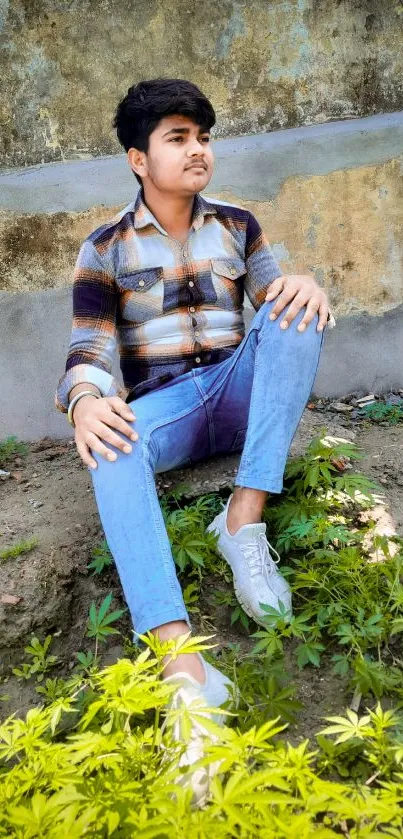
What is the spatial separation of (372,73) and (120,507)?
121 inches

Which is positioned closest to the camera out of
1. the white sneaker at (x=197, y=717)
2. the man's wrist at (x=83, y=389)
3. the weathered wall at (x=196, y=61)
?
the white sneaker at (x=197, y=717)

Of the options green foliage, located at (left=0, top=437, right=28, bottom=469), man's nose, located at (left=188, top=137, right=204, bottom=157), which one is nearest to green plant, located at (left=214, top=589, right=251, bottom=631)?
man's nose, located at (left=188, top=137, right=204, bottom=157)

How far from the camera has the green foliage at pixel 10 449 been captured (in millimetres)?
4121

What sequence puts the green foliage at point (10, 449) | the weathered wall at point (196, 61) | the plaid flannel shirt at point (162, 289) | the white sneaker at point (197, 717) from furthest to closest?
the green foliage at point (10, 449) < the weathered wall at point (196, 61) < the plaid flannel shirt at point (162, 289) < the white sneaker at point (197, 717)

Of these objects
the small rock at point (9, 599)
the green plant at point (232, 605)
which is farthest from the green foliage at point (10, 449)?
the green plant at point (232, 605)

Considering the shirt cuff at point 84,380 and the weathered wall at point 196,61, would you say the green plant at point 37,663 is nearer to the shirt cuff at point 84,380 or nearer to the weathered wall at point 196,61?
the shirt cuff at point 84,380

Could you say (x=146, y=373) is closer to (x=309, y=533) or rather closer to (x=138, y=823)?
(x=309, y=533)

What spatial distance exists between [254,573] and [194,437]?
1.91 feet

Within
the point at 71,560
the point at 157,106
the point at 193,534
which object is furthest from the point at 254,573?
the point at 157,106

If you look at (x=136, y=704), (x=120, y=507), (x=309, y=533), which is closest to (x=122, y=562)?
(x=120, y=507)

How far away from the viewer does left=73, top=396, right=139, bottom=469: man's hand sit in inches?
90.7

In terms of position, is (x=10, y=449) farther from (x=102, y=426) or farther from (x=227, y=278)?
(x=102, y=426)

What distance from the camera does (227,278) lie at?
2930 mm

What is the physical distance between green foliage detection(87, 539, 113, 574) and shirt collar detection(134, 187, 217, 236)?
1.23 meters
